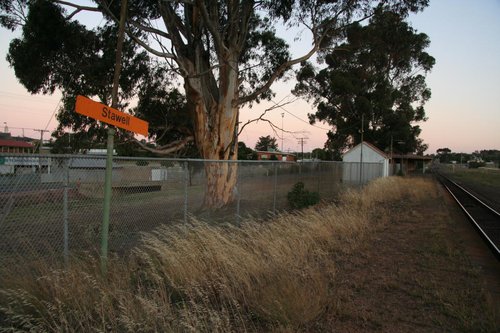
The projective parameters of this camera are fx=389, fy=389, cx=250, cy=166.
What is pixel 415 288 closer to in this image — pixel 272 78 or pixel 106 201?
pixel 106 201

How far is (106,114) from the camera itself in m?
4.34

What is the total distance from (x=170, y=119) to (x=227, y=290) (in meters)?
16.8

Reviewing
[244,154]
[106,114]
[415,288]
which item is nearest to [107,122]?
[106,114]

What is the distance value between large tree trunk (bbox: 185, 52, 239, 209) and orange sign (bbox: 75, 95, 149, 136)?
8.96m

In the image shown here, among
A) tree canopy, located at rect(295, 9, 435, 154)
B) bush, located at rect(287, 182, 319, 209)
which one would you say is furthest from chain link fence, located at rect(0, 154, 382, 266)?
tree canopy, located at rect(295, 9, 435, 154)

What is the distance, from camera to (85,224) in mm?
8094

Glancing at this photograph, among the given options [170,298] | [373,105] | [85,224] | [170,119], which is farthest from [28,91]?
[373,105]

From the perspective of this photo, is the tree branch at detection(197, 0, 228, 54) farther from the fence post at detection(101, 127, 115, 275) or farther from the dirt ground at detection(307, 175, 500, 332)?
the fence post at detection(101, 127, 115, 275)

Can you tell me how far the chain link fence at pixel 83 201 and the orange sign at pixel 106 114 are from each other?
0.71m

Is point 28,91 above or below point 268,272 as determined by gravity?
above

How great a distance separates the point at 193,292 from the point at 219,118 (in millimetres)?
10460

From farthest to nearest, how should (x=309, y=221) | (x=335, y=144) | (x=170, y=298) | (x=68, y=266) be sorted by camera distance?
(x=335, y=144) → (x=309, y=221) → (x=68, y=266) → (x=170, y=298)

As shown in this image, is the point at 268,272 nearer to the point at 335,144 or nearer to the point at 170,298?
the point at 170,298

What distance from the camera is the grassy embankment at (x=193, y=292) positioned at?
378 centimetres
